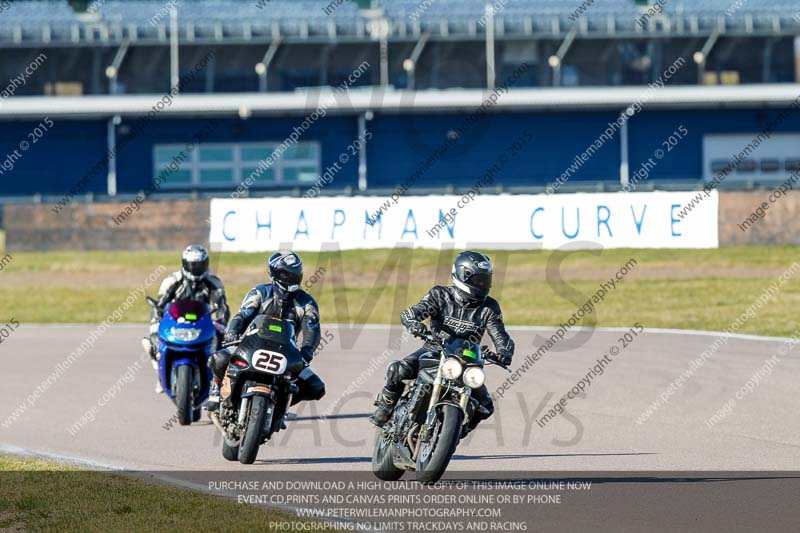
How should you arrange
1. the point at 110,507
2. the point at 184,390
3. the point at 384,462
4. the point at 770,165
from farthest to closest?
1. the point at 770,165
2. the point at 184,390
3. the point at 384,462
4. the point at 110,507

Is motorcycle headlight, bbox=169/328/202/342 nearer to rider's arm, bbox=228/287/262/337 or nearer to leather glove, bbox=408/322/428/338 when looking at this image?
rider's arm, bbox=228/287/262/337

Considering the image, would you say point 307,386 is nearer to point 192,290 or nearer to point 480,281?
point 480,281

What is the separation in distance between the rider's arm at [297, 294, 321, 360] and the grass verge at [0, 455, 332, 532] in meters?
1.66

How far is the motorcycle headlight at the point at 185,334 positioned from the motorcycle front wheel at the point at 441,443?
3729 mm

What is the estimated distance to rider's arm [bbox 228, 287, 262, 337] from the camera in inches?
402

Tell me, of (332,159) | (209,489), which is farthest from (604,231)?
(332,159)

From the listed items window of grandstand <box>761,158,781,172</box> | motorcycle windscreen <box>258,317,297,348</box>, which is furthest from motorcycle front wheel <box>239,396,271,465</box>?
window of grandstand <box>761,158,781,172</box>

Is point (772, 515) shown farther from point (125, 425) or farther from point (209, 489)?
point (125, 425)

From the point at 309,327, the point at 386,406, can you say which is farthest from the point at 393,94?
the point at 386,406

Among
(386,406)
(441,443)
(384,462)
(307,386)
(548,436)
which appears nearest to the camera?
(441,443)

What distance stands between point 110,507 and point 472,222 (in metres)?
18.7

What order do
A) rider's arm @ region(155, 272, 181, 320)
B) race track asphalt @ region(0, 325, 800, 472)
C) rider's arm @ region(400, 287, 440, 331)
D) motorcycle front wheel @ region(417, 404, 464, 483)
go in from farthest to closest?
rider's arm @ region(155, 272, 181, 320) → race track asphalt @ region(0, 325, 800, 472) → rider's arm @ region(400, 287, 440, 331) → motorcycle front wheel @ region(417, 404, 464, 483)

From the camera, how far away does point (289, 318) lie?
10406 mm

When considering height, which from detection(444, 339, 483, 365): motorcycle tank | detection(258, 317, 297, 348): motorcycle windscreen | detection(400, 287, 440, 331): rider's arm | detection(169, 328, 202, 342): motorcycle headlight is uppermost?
detection(400, 287, 440, 331): rider's arm
